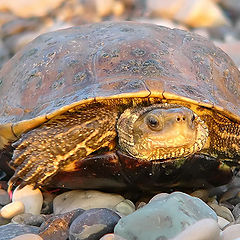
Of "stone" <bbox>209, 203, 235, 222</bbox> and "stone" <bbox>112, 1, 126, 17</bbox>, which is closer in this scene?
"stone" <bbox>209, 203, 235, 222</bbox>

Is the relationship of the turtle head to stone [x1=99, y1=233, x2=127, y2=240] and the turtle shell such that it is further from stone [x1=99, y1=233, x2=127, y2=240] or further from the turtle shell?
stone [x1=99, y1=233, x2=127, y2=240]

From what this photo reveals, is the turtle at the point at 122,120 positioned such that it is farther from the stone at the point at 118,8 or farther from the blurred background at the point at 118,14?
the stone at the point at 118,8

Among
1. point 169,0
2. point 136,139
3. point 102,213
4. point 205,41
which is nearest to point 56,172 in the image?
point 136,139

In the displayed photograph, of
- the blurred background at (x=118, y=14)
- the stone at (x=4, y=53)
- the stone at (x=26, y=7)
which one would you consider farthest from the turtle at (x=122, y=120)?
the stone at (x=26, y=7)

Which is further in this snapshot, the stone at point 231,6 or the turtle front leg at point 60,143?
the stone at point 231,6

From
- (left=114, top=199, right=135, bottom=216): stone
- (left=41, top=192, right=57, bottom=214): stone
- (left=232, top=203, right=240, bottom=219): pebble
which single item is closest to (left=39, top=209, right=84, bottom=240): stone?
(left=114, top=199, right=135, bottom=216): stone

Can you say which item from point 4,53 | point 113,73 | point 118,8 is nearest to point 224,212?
point 113,73

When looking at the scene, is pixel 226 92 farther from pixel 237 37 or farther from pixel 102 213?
pixel 237 37

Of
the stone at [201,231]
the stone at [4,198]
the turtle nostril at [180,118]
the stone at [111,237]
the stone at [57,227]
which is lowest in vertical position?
the stone at [4,198]
